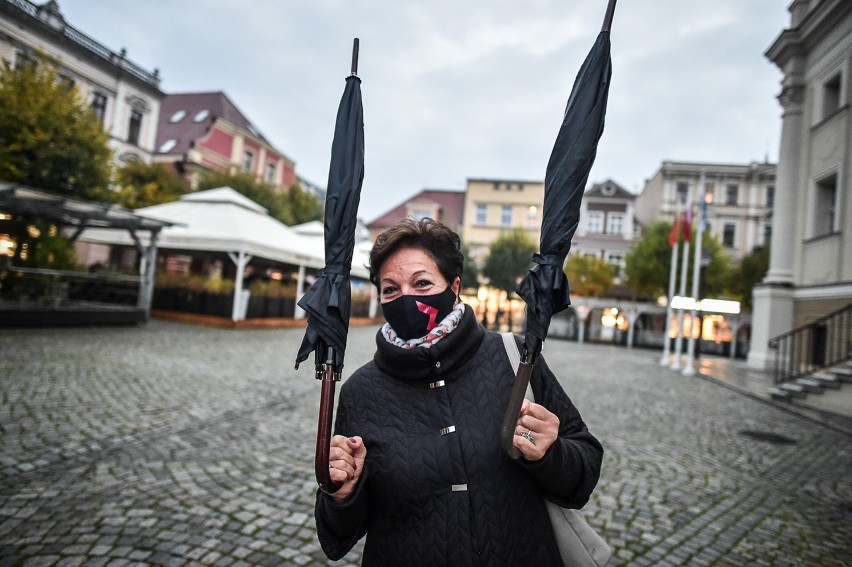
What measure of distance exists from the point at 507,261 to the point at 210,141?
24254 mm

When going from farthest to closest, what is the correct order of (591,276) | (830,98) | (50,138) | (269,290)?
1. (591,276)
2. (269,290)
3. (830,98)
4. (50,138)

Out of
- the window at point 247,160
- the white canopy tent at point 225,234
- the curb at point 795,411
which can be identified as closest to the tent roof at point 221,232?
the white canopy tent at point 225,234

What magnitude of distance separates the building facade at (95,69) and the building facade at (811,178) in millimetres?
16161

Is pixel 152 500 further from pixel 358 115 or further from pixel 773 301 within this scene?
pixel 773 301

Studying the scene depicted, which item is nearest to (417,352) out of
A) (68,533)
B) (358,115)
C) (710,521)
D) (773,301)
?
(358,115)

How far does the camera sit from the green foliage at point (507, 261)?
34.6 meters

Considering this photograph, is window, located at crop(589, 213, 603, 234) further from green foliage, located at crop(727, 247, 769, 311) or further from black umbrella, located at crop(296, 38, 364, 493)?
black umbrella, located at crop(296, 38, 364, 493)

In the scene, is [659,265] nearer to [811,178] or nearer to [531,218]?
[531,218]

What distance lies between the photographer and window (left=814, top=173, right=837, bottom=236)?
1398 cm

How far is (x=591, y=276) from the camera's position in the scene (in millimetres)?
35219

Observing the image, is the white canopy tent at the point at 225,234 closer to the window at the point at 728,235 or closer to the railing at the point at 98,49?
the railing at the point at 98,49

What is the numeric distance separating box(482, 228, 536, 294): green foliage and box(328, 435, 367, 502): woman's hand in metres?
33.3

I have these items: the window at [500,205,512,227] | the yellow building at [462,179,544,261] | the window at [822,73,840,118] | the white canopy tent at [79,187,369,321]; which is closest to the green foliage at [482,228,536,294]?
the yellow building at [462,179,544,261]

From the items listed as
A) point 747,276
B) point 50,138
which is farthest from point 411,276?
point 747,276
